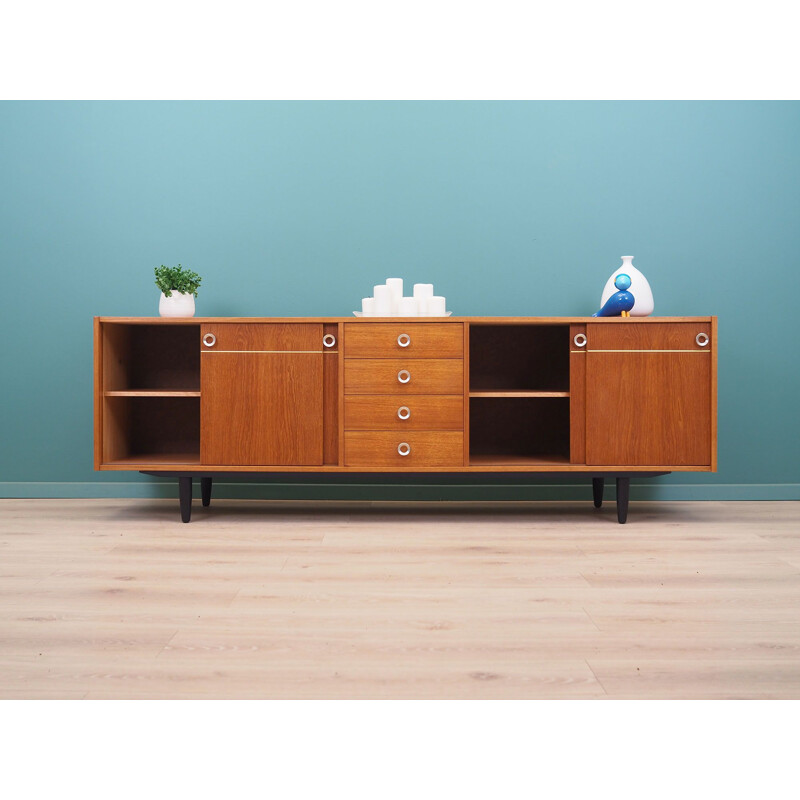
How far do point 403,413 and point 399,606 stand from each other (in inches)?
32.4

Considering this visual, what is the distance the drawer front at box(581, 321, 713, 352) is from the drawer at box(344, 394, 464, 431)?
465 millimetres

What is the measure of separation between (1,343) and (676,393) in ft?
7.82

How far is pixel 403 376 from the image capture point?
6.88 feet

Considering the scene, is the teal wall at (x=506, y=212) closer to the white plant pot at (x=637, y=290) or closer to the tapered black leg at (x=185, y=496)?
the white plant pot at (x=637, y=290)

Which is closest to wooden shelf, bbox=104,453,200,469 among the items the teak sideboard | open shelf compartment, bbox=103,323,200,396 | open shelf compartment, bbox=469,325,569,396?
the teak sideboard

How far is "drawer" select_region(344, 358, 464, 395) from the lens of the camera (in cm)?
210

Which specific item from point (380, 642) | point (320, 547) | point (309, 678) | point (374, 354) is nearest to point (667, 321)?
point (374, 354)

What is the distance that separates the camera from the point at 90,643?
118 centimetres

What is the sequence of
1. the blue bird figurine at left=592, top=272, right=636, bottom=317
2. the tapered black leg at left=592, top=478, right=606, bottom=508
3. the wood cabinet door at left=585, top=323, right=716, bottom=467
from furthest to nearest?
1. the tapered black leg at left=592, top=478, right=606, bottom=508
2. the blue bird figurine at left=592, top=272, right=636, bottom=317
3. the wood cabinet door at left=585, top=323, right=716, bottom=467

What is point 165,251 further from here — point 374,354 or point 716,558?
point 716,558

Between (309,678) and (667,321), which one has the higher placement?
(667,321)

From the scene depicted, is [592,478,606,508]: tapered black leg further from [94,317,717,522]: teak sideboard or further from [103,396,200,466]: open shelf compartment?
[103,396,200,466]: open shelf compartment

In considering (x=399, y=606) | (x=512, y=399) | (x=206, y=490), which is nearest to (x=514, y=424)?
(x=512, y=399)

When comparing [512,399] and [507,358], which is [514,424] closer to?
[512,399]
